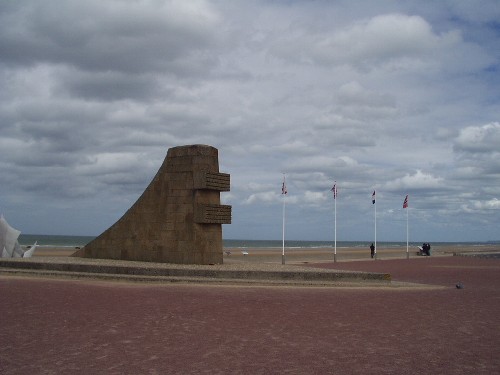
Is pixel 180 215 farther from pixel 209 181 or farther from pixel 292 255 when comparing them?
pixel 292 255

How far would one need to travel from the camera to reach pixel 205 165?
18688mm

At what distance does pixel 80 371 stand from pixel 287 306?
6182mm

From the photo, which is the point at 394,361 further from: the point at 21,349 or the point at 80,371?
the point at 21,349

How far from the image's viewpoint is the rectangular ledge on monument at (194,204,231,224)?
721 inches

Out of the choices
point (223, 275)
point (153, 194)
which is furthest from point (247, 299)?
point (153, 194)

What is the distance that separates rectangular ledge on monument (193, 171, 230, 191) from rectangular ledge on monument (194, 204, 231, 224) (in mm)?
634

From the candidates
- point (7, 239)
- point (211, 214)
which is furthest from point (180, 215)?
point (7, 239)

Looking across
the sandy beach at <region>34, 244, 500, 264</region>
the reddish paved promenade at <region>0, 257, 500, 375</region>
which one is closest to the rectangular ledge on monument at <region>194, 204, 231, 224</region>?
the reddish paved promenade at <region>0, 257, 500, 375</region>

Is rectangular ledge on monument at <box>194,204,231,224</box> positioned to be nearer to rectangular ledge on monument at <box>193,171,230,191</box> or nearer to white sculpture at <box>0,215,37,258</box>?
rectangular ledge on monument at <box>193,171,230,191</box>

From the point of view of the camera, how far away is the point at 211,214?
18484 mm

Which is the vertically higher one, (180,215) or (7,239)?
(180,215)

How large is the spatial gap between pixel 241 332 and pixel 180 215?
34.8ft

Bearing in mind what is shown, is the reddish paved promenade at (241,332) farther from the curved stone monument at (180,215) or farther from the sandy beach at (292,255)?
the sandy beach at (292,255)

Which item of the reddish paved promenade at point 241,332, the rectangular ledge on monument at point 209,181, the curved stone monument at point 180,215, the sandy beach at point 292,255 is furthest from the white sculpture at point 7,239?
the reddish paved promenade at point 241,332
